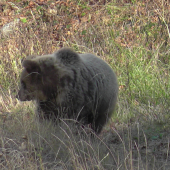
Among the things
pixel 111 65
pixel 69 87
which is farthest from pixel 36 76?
pixel 111 65

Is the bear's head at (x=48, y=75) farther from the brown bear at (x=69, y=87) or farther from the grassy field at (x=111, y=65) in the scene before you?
the grassy field at (x=111, y=65)

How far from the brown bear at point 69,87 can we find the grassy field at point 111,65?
26 centimetres

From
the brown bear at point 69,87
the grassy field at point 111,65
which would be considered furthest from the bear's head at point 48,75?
the grassy field at point 111,65

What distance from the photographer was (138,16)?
1054 cm

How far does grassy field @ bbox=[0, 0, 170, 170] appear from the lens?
4.11m

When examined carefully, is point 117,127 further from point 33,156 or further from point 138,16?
point 138,16

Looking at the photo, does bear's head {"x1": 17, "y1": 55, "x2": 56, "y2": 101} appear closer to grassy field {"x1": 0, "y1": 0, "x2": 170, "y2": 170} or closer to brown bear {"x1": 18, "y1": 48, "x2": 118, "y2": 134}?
brown bear {"x1": 18, "y1": 48, "x2": 118, "y2": 134}

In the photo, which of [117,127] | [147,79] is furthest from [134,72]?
[117,127]

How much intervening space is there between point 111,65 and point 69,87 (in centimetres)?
346

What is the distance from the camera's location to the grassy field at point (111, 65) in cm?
411

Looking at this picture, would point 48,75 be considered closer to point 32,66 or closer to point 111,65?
point 32,66

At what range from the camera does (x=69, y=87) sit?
502 centimetres

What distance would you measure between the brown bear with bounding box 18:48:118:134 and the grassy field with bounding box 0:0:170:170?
0.87ft

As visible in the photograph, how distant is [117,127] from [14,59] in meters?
4.59
